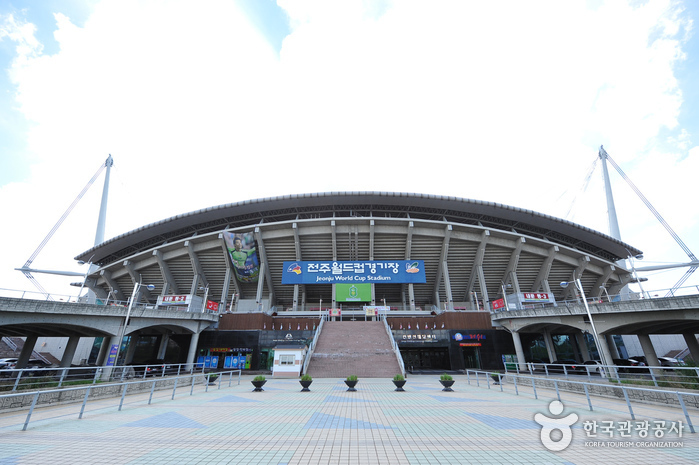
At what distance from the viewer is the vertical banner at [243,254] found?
3956 centimetres

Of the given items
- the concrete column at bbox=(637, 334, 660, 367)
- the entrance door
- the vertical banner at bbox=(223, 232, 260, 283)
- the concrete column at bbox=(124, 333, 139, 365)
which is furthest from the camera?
the vertical banner at bbox=(223, 232, 260, 283)

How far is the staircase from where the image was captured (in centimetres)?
2330

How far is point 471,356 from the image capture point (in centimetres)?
3042

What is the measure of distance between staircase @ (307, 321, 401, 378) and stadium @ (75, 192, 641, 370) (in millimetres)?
6034

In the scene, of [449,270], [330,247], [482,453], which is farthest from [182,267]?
[482,453]

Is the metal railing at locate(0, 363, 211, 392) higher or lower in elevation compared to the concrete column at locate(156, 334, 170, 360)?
lower

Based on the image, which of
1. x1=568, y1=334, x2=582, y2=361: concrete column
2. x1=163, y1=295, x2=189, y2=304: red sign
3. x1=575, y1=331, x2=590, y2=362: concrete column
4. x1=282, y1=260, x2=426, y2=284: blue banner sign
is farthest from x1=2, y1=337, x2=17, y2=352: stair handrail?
x1=568, y1=334, x2=582, y2=361: concrete column

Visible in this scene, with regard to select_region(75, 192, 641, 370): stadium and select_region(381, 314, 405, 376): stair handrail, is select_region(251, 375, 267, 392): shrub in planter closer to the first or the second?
select_region(381, 314, 405, 376): stair handrail

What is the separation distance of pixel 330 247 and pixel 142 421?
3437 cm

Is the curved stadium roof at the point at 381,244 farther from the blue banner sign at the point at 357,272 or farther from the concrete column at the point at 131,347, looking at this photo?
the concrete column at the point at 131,347

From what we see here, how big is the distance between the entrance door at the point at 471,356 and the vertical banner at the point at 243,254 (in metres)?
27.9

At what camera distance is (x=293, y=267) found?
40156 mm

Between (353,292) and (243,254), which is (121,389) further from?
(353,292)

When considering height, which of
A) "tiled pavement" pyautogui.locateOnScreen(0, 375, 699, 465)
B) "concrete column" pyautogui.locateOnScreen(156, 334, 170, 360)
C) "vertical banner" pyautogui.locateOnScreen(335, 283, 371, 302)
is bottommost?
"tiled pavement" pyautogui.locateOnScreen(0, 375, 699, 465)
